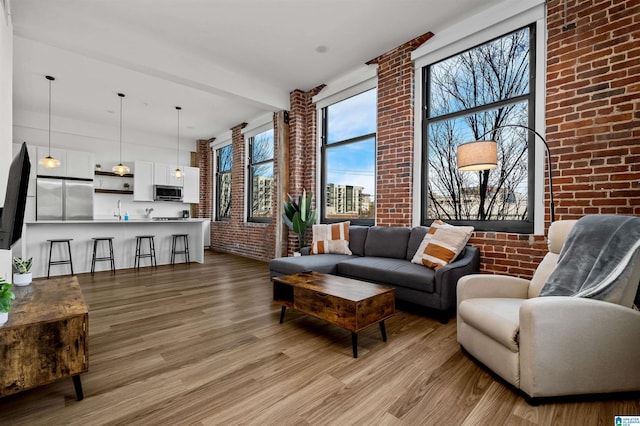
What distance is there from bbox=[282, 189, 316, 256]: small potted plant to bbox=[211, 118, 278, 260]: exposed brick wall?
1.11 metres

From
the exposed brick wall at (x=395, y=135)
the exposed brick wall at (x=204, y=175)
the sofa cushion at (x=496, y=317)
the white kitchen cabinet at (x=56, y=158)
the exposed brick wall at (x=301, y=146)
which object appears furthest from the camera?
the exposed brick wall at (x=204, y=175)

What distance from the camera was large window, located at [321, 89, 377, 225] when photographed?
4.70 metres

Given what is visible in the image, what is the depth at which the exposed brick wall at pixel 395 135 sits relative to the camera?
13.1 ft

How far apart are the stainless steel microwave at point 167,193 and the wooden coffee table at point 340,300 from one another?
241 inches

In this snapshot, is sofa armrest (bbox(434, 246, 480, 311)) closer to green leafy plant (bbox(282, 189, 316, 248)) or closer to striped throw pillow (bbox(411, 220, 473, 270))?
striped throw pillow (bbox(411, 220, 473, 270))

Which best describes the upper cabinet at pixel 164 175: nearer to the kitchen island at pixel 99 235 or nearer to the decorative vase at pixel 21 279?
the kitchen island at pixel 99 235

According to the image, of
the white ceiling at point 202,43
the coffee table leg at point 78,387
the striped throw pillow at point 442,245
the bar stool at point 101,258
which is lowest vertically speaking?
the coffee table leg at point 78,387

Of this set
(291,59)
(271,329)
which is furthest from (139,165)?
(271,329)

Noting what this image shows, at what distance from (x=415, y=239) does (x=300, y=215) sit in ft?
7.02

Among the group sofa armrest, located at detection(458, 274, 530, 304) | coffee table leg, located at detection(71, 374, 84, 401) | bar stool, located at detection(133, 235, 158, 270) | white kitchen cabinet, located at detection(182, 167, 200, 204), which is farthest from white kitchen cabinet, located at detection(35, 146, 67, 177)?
sofa armrest, located at detection(458, 274, 530, 304)

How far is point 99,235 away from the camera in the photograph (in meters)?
5.25

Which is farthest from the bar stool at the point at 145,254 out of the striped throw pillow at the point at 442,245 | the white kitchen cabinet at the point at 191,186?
the striped throw pillow at the point at 442,245

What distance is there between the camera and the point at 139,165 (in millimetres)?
7398

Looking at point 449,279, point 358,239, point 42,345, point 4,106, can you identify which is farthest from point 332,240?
point 4,106
